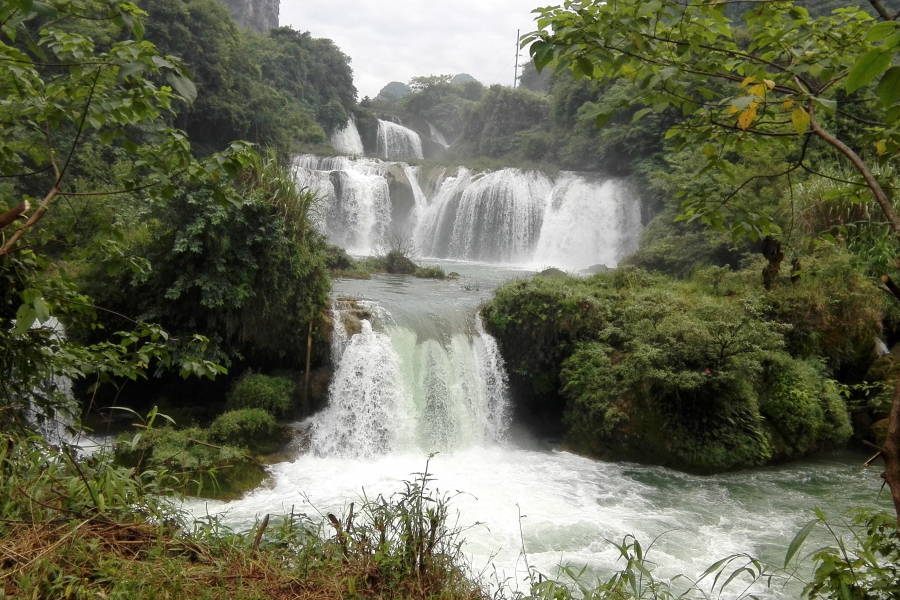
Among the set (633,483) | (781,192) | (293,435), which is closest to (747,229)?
(633,483)

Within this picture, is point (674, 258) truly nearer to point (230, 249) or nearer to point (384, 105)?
point (230, 249)

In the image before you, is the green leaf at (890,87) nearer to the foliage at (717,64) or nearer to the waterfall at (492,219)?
the foliage at (717,64)

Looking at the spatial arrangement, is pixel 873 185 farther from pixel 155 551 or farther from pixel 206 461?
pixel 206 461

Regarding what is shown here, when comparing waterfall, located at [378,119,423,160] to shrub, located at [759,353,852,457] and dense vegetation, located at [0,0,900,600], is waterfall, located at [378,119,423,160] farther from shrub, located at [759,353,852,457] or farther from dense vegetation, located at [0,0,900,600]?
Answer: shrub, located at [759,353,852,457]

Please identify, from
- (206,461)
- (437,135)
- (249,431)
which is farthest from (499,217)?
(437,135)

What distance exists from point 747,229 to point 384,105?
46.1 m

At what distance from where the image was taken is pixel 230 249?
8.88 meters

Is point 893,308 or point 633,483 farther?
point 893,308

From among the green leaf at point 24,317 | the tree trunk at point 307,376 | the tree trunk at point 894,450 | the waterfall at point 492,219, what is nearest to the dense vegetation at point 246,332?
the green leaf at point 24,317

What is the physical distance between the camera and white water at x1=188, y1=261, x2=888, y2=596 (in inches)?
252

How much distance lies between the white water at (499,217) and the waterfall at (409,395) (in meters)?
11.7

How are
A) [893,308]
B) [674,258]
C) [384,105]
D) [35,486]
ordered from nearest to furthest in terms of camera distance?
[35,486] < [893,308] < [674,258] < [384,105]

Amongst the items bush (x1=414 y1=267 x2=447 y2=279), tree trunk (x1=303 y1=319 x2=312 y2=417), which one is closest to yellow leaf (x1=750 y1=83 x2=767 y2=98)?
tree trunk (x1=303 y1=319 x2=312 y2=417)

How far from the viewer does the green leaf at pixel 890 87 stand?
1256mm
